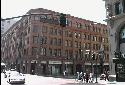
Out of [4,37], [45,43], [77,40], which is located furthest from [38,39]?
[4,37]

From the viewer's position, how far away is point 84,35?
86.8 metres

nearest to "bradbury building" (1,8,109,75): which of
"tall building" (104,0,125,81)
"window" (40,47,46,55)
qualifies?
"window" (40,47,46,55)

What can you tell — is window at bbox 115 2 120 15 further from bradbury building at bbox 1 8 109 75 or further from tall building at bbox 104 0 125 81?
bradbury building at bbox 1 8 109 75

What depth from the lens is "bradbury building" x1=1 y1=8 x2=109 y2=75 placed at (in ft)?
243

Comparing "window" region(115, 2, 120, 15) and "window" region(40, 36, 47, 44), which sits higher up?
"window" region(115, 2, 120, 15)

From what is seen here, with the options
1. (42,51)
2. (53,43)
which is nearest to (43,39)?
(42,51)

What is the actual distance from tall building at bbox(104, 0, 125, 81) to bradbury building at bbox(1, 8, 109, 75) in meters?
21.8

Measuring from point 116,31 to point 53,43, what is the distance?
33.1 metres

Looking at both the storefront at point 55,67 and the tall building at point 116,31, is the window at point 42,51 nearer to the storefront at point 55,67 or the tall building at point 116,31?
the storefront at point 55,67

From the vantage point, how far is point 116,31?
46.0m

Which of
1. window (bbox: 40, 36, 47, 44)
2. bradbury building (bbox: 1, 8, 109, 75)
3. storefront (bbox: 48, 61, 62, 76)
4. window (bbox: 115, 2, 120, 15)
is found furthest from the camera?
storefront (bbox: 48, 61, 62, 76)

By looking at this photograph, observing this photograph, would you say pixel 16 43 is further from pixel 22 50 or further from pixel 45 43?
pixel 45 43

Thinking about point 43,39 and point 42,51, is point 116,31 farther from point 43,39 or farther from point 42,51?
point 42,51

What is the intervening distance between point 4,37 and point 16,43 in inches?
977
